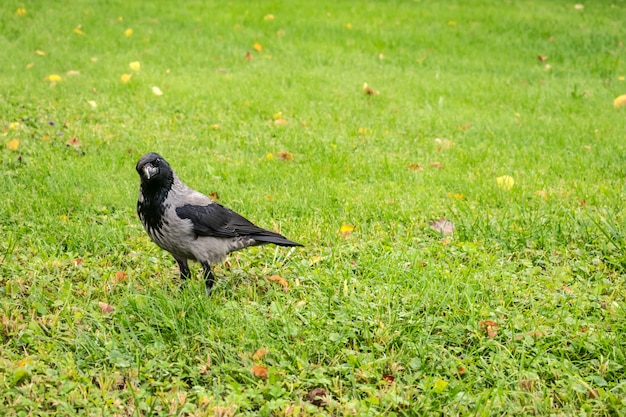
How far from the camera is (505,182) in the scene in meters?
5.75

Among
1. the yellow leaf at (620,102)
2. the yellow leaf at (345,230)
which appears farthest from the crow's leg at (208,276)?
the yellow leaf at (620,102)

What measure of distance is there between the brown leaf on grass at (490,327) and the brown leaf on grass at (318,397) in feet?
3.29

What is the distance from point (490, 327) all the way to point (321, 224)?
169cm

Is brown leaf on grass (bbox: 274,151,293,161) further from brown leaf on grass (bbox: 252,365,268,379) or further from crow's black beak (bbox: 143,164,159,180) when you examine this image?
brown leaf on grass (bbox: 252,365,268,379)

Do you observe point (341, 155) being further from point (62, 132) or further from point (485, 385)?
point (485, 385)

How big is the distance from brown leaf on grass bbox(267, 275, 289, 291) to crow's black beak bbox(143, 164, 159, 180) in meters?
1.02

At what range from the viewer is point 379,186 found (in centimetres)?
576

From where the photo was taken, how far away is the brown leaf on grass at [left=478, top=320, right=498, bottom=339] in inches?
142

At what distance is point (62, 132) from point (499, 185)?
4181 millimetres

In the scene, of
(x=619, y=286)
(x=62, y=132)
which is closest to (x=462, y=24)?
(x=62, y=132)

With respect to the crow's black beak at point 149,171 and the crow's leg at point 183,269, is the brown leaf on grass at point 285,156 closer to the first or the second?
the crow's leg at point 183,269

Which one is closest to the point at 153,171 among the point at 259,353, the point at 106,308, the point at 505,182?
the point at 106,308

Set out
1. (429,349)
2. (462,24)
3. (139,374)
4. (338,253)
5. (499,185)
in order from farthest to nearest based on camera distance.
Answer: (462,24) → (499,185) → (338,253) → (429,349) → (139,374)

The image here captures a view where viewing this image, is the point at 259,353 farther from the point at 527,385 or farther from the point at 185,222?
the point at 527,385
